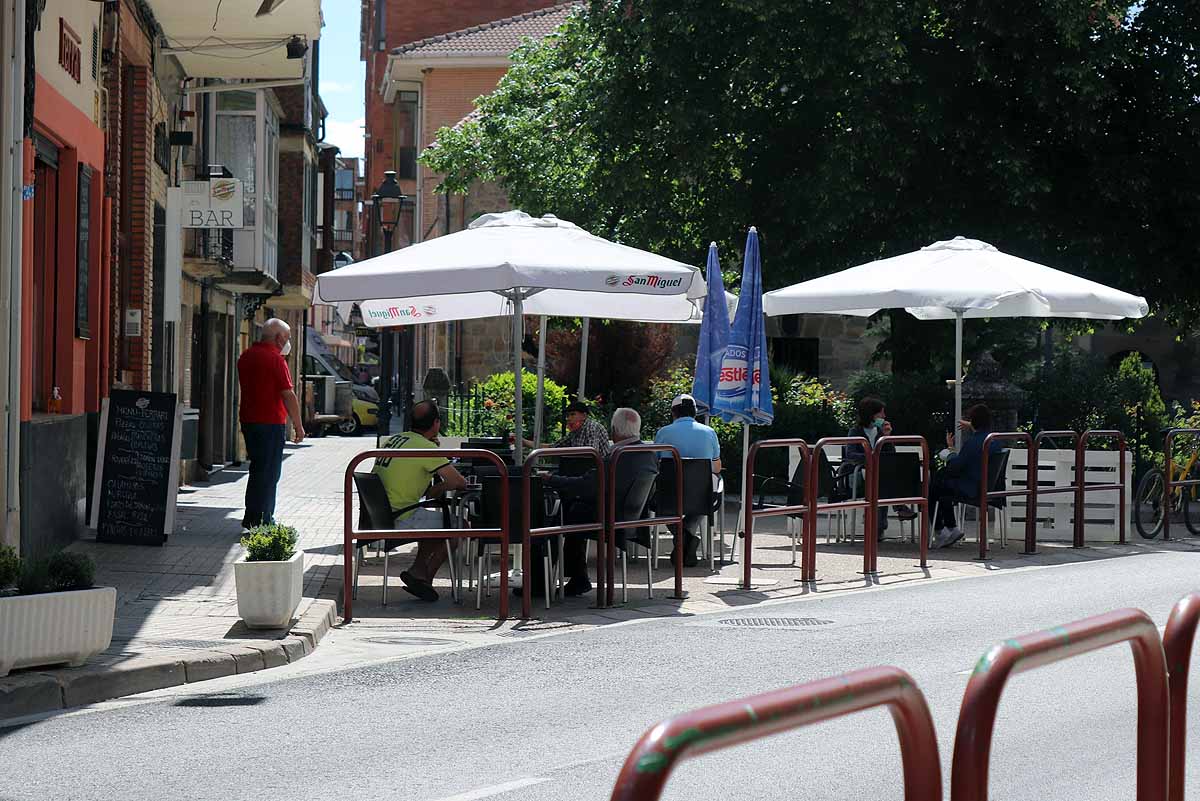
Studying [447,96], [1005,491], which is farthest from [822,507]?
[447,96]

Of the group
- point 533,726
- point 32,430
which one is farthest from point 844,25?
point 533,726

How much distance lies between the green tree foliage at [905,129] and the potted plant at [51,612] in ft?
51.4

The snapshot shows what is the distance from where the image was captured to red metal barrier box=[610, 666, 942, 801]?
2469 millimetres

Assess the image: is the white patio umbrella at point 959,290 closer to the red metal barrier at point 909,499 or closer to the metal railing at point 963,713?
the red metal barrier at point 909,499

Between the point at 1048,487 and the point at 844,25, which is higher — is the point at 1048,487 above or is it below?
below

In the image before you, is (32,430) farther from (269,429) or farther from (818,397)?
(818,397)

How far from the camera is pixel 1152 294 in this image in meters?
24.4

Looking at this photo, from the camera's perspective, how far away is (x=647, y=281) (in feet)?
39.3

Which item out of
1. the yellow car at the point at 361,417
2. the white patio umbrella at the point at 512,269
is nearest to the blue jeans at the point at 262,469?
the white patio umbrella at the point at 512,269

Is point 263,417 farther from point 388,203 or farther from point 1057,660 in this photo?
point 388,203

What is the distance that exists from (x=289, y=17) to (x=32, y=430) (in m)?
7.85

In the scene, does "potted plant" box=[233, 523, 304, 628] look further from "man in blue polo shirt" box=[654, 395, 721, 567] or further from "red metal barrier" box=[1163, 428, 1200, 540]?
"red metal barrier" box=[1163, 428, 1200, 540]

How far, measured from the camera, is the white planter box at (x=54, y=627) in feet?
24.8

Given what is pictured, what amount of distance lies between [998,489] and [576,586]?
549cm
